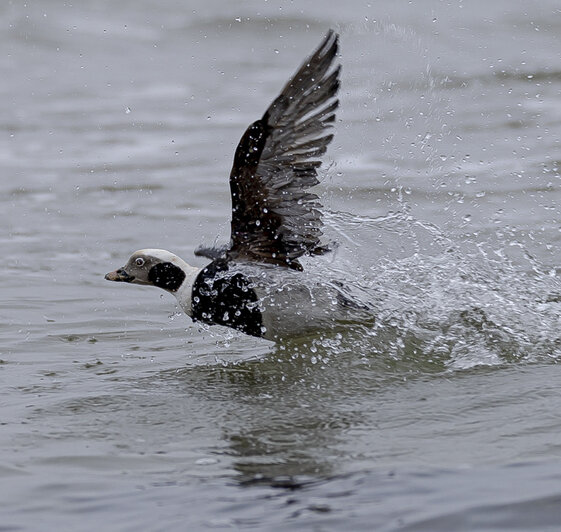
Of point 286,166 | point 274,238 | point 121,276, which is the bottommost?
point 121,276

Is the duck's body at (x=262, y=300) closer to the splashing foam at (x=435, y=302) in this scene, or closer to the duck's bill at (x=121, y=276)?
the splashing foam at (x=435, y=302)

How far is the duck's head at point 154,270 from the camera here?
5883 millimetres

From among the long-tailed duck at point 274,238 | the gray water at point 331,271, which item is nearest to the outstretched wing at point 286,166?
the long-tailed duck at point 274,238

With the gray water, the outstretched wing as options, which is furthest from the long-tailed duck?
the gray water

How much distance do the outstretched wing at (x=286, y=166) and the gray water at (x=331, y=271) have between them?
553 mm

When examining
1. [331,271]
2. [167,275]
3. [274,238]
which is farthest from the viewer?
[331,271]

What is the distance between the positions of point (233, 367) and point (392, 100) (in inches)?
262

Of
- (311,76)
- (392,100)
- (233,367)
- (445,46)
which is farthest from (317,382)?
(445,46)

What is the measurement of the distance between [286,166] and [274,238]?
420mm

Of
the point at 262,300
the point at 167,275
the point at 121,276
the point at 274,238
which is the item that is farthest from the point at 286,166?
the point at 121,276

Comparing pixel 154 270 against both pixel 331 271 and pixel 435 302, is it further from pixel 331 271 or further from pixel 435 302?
pixel 435 302

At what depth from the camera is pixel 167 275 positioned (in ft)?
19.3

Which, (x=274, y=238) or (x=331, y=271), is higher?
(x=274, y=238)

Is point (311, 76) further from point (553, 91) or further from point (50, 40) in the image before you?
point (50, 40)
